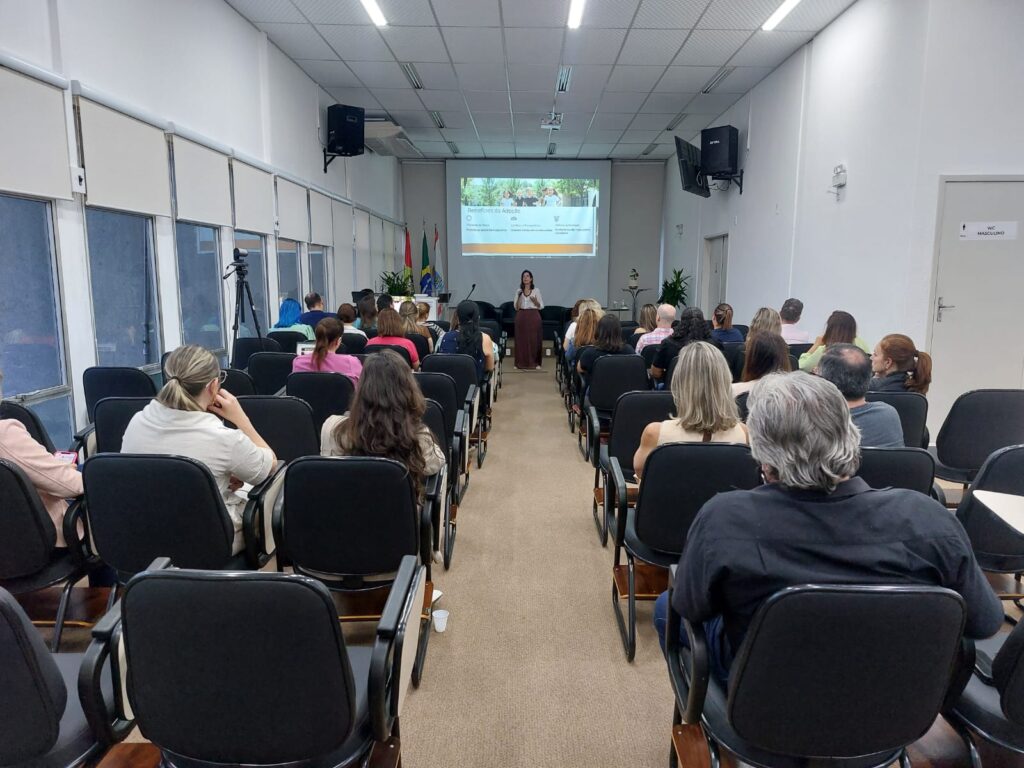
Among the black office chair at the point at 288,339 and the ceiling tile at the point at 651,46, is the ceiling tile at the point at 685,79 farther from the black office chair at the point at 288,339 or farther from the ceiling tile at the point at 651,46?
the black office chair at the point at 288,339

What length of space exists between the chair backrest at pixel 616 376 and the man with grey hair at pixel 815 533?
328cm

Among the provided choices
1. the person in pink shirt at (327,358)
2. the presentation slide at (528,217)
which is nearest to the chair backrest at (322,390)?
the person in pink shirt at (327,358)

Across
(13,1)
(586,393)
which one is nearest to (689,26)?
(586,393)

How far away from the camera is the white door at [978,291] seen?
4.98m

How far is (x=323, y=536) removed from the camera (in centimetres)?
212

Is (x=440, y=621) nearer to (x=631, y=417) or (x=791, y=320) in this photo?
(x=631, y=417)

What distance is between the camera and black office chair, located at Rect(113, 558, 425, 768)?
1194 millimetres

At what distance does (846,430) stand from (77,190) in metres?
4.38

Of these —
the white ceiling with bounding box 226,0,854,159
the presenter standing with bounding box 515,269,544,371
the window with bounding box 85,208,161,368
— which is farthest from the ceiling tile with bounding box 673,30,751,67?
the window with bounding box 85,208,161,368

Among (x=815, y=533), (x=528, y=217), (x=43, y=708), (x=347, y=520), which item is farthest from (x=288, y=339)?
(x=528, y=217)

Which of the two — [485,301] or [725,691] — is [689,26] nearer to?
[725,691]

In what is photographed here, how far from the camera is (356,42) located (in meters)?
6.85

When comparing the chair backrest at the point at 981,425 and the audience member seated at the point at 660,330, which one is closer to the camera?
the chair backrest at the point at 981,425

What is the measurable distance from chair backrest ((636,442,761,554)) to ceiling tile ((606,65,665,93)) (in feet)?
21.7
